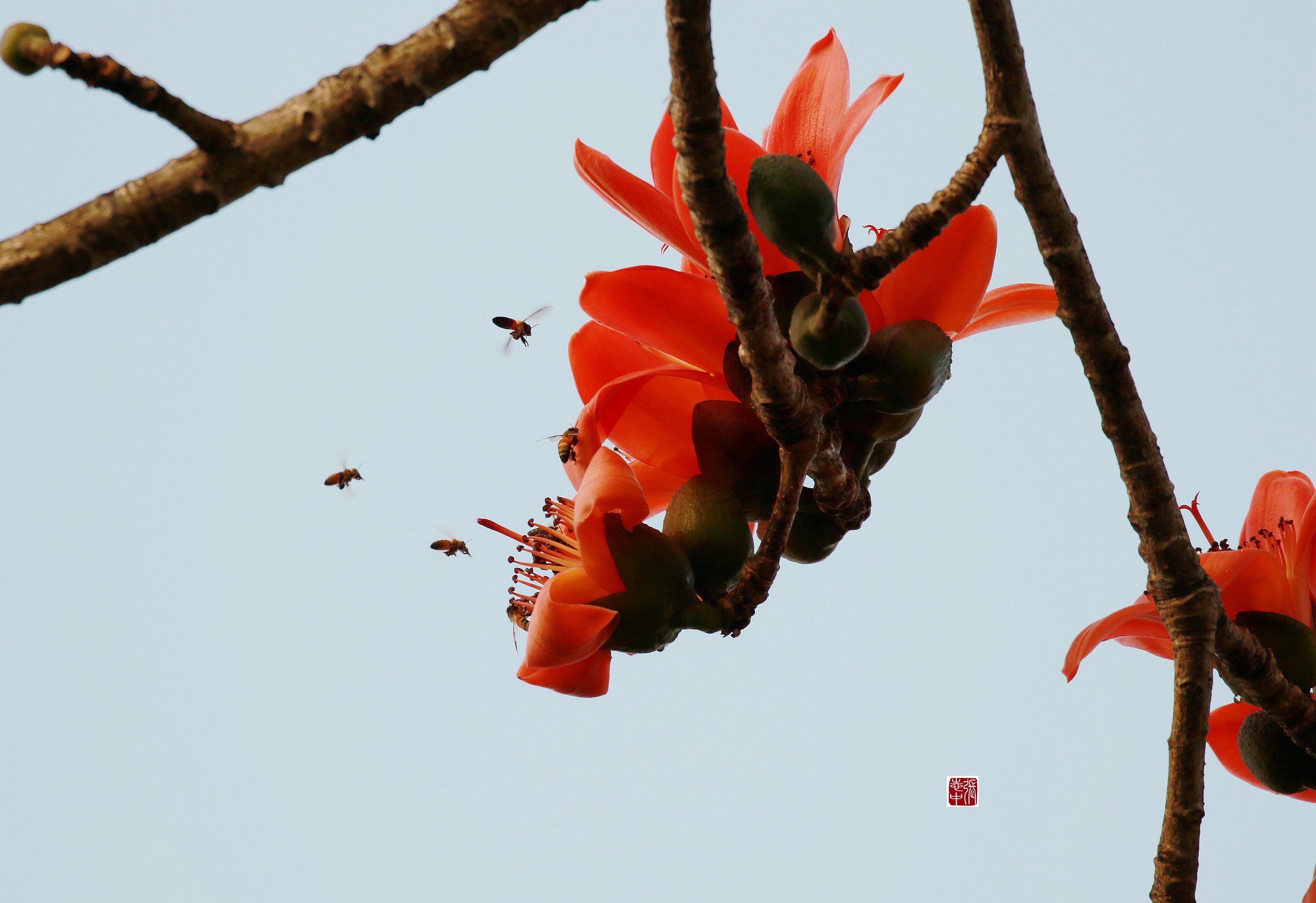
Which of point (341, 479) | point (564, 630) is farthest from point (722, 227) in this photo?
point (341, 479)

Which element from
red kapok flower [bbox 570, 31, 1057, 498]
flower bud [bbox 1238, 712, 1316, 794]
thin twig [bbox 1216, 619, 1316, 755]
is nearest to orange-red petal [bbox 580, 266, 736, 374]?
red kapok flower [bbox 570, 31, 1057, 498]

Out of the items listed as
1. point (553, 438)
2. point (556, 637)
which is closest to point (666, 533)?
point (556, 637)

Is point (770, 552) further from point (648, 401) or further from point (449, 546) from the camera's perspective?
point (449, 546)

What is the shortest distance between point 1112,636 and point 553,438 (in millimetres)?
424

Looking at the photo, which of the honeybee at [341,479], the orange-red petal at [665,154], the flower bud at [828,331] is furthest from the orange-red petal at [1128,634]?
the honeybee at [341,479]

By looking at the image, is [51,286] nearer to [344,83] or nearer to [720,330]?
[344,83]

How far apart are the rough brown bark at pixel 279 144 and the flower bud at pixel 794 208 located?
6.5 inches

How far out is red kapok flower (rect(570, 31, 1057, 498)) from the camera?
625 millimetres

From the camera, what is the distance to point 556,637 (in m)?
0.60

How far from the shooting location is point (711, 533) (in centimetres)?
64

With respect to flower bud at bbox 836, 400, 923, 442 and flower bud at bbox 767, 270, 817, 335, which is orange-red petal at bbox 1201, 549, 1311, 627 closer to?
flower bud at bbox 836, 400, 923, 442

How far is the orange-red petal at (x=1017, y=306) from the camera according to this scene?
2.31ft

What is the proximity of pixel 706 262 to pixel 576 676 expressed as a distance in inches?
10.1

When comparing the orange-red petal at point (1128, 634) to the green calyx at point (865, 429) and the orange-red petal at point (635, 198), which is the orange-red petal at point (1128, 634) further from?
the orange-red petal at point (635, 198)
